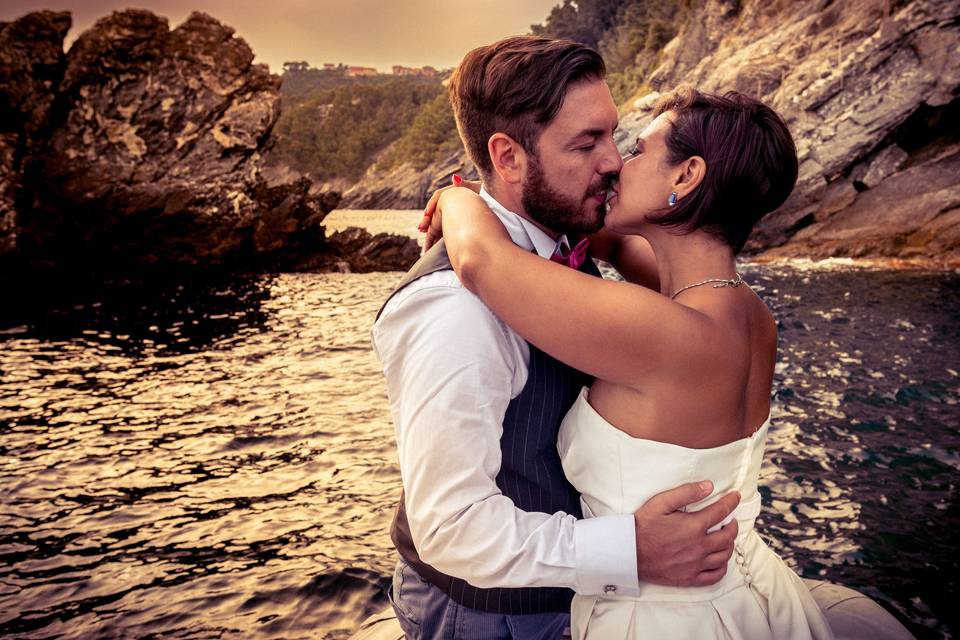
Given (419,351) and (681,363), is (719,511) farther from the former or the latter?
(419,351)

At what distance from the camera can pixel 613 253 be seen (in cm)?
320

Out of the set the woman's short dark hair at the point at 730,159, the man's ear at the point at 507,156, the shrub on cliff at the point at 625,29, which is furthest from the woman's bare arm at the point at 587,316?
the shrub on cliff at the point at 625,29

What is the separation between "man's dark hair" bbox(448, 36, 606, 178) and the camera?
2332 millimetres

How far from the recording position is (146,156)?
25484 millimetres

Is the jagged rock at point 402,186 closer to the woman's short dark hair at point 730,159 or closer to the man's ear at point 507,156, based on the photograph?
the man's ear at point 507,156

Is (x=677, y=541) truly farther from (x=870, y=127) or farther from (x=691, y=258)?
(x=870, y=127)

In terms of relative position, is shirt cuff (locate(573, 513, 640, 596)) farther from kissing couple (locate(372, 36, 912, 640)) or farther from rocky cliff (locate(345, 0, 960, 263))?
rocky cliff (locate(345, 0, 960, 263))

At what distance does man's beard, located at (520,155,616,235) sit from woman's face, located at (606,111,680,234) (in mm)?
82

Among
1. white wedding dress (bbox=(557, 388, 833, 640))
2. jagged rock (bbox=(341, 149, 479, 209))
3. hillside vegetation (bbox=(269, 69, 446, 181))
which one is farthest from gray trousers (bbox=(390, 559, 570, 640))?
hillside vegetation (bbox=(269, 69, 446, 181))

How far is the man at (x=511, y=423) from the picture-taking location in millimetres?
1831

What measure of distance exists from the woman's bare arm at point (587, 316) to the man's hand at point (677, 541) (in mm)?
357

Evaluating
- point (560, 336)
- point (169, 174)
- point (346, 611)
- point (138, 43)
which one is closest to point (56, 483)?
point (346, 611)

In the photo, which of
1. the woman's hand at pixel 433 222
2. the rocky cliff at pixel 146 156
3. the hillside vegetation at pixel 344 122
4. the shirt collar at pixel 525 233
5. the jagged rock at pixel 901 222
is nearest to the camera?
the shirt collar at pixel 525 233

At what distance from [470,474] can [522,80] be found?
1.31 metres
